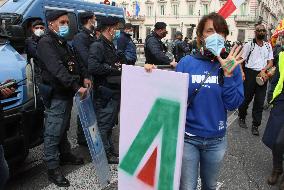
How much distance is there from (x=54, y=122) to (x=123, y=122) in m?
1.53

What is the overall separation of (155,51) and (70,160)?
2.47 m

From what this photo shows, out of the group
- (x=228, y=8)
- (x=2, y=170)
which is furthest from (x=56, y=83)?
(x=228, y=8)

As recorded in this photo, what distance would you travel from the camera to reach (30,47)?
5.78 m

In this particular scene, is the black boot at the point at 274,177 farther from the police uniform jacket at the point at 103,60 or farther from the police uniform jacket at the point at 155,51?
the police uniform jacket at the point at 155,51

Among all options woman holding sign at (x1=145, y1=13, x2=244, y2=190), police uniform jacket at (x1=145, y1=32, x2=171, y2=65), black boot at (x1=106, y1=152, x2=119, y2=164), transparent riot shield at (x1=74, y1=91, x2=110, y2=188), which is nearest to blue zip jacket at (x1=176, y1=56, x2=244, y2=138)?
woman holding sign at (x1=145, y1=13, x2=244, y2=190)

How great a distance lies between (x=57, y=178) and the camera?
4.32 metres

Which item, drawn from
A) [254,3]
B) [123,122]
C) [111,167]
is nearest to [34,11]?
[111,167]

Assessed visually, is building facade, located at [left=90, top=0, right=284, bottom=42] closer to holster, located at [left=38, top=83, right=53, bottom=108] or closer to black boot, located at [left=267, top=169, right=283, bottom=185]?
black boot, located at [left=267, top=169, right=283, bottom=185]

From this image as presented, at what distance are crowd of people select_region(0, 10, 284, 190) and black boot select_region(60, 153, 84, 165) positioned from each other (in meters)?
0.01

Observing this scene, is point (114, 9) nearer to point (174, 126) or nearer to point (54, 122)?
point (54, 122)

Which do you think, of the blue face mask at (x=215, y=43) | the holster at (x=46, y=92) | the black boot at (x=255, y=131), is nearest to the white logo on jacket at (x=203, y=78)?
the blue face mask at (x=215, y=43)

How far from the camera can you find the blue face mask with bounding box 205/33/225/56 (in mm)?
2715

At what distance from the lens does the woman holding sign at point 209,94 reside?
275 cm

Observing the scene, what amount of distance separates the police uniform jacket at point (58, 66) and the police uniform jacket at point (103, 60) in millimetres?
436
